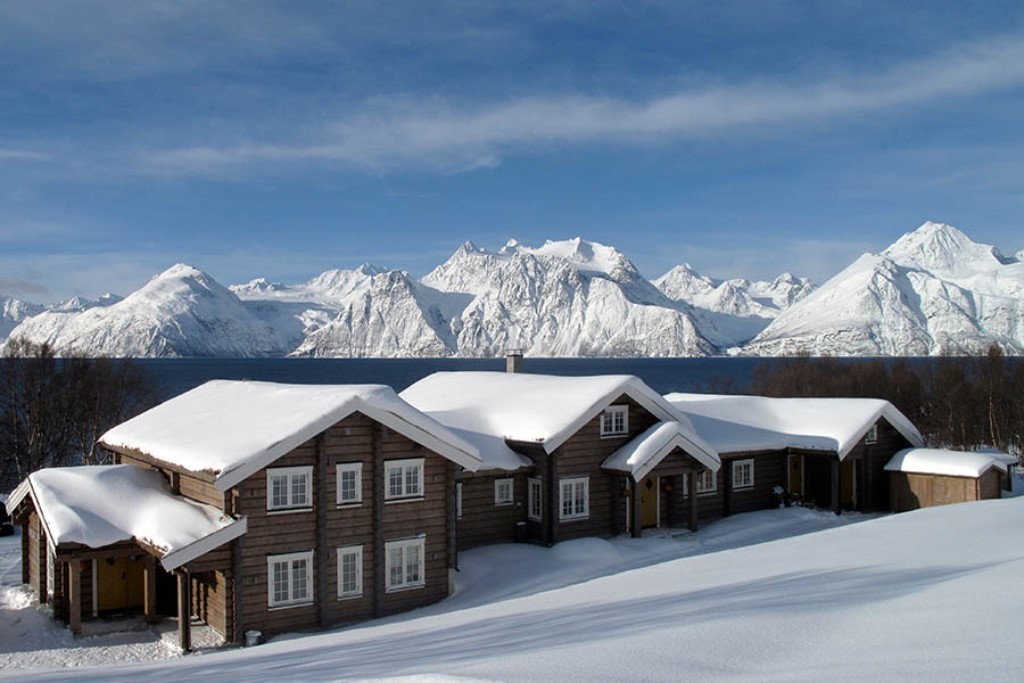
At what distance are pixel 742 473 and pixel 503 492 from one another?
1097 cm

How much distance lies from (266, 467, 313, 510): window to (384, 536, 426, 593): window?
2600 millimetres

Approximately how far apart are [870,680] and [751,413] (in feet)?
98.1

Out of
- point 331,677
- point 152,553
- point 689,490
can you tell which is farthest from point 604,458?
point 331,677

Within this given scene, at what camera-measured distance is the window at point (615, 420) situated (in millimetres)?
29078

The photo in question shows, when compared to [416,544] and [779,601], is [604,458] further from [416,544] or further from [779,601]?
[779,601]

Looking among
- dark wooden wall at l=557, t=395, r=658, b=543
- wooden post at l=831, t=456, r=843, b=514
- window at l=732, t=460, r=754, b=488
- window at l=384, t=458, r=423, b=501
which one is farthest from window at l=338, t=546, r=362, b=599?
wooden post at l=831, t=456, r=843, b=514

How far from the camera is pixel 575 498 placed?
28141mm

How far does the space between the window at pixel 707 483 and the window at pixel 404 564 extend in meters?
13.6

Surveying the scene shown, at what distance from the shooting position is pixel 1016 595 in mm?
11180

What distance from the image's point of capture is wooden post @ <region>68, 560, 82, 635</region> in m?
19.5

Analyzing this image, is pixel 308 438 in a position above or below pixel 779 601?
above

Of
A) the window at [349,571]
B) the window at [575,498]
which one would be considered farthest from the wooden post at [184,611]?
the window at [575,498]

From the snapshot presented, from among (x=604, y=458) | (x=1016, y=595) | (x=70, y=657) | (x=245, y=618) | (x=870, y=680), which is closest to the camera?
(x=870, y=680)

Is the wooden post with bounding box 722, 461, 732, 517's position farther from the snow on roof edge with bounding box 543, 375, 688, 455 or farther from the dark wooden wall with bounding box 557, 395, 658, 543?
the dark wooden wall with bounding box 557, 395, 658, 543
